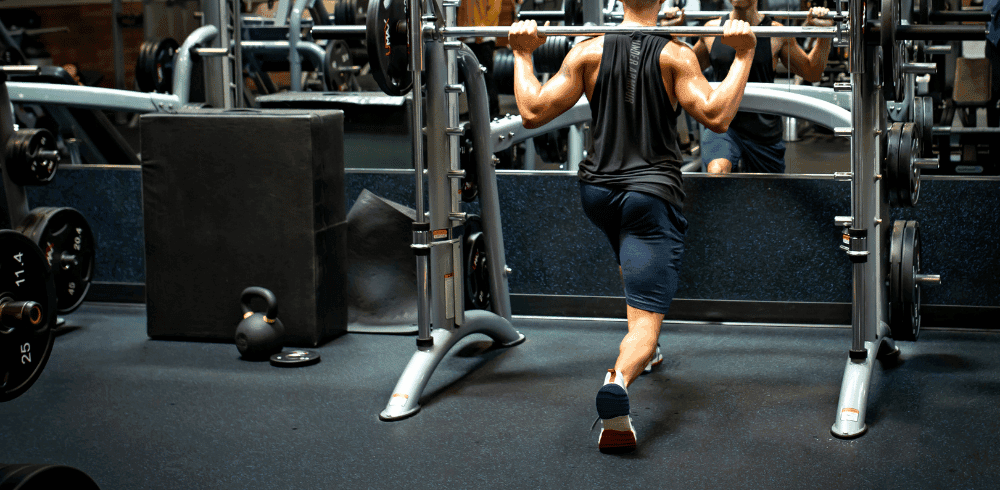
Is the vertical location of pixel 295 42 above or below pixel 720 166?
above

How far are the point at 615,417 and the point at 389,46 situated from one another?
1316 millimetres

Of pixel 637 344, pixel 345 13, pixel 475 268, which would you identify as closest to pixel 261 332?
pixel 475 268

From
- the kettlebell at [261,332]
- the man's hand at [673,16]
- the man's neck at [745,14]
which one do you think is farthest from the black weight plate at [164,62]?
the man's neck at [745,14]

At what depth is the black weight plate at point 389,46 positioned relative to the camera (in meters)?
2.76

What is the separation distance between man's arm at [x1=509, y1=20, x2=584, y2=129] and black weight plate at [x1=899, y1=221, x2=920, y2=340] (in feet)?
3.84

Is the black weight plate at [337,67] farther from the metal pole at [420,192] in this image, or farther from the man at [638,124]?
the man at [638,124]

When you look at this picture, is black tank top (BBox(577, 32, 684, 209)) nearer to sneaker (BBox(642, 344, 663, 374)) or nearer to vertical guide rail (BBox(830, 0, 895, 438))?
vertical guide rail (BBox(830, 0, 895, 438))

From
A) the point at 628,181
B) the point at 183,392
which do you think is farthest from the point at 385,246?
the point at 628,181

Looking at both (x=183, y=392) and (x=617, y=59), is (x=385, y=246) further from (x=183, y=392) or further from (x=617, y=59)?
(x=617, y=59)

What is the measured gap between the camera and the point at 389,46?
288 cm

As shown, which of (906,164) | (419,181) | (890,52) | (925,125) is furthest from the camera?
(925,125)

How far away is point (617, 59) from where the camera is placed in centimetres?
270

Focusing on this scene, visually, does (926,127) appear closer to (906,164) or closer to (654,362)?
(906,164)

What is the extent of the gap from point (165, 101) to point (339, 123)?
5.71 feet
